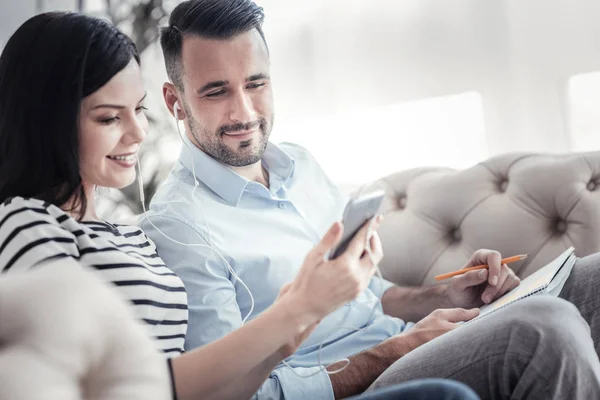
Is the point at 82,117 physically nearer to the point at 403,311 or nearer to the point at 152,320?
the point at 152,320

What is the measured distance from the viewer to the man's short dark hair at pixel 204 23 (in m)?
1.39

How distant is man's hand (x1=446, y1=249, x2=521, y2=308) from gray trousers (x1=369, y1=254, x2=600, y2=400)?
37 centimetres

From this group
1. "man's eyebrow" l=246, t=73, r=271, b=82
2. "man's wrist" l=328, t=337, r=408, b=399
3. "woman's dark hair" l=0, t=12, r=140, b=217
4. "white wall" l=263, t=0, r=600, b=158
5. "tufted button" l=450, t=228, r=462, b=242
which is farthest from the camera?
"white wall" l=263, t=0, r=600, b=158

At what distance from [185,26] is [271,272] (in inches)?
21.1

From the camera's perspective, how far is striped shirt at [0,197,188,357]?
91 centimetres

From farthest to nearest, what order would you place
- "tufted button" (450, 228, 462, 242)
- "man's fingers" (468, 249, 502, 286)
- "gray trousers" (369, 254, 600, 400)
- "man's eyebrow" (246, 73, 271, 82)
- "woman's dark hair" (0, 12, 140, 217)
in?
"tufted button" (450, 228, 462, 242) → "man's eyebrow" (246, 73, 271, 82) → "man's fingers" (468, 249, 502, 286) → "woman's dark hair" (0, 12, 140, 217) → "gray trousers" (369, 254, 600, 400)

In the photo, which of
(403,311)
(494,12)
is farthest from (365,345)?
(494,12)

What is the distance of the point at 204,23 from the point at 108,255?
580mm

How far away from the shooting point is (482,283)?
4.56ft

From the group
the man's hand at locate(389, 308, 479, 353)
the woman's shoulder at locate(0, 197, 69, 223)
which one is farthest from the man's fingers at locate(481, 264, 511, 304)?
the woman's shoulder at locate(0, 197, 69, 223)

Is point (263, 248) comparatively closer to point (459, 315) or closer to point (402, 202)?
point (459, 315)

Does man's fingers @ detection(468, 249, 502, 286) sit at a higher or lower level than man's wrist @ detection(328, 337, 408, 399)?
higher

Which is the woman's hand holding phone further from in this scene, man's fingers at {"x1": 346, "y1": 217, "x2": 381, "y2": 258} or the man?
the man

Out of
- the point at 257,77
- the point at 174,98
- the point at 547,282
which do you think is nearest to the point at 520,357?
the point at 547,282
